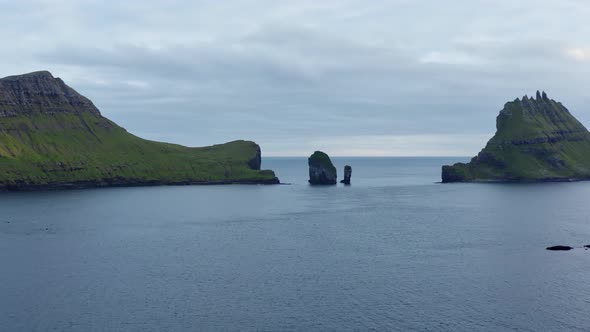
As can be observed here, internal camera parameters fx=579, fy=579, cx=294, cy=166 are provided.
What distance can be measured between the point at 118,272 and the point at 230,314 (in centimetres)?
3707

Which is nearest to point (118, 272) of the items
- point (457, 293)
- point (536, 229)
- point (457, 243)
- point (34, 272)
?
point (34, 272)

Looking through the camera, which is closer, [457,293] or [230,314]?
[230,314]

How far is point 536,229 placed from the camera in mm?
169500

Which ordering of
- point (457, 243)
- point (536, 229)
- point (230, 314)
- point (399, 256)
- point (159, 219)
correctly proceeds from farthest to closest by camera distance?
point (159, 219) → point (536, 229) → point (457, 243) → point (399, 256) → point (230, 314)

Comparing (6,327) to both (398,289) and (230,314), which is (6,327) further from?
(398,289)

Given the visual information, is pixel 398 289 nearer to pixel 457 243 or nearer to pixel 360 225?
pixel 457 243

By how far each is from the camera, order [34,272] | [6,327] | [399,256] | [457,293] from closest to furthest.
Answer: [6,327]
[457,293]
[34,272]
[399,256]

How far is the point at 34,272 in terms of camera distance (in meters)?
115

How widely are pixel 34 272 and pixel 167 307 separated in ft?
126

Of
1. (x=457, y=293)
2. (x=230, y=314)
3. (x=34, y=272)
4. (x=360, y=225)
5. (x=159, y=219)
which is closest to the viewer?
(x=230, y=314)

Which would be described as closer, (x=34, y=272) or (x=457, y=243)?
(x=34, y=272)

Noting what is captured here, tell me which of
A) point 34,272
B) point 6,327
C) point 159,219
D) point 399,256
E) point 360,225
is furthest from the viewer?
point 159,219

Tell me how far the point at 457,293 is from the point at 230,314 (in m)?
38.8

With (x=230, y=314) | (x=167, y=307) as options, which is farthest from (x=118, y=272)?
(x=230, y=314)
